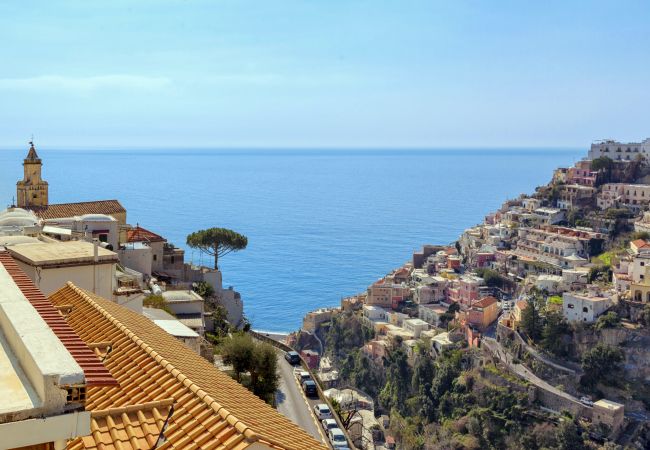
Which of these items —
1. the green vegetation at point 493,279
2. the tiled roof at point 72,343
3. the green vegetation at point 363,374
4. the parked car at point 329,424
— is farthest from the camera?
the green vegetation at point 493,279

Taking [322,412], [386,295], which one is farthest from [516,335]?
[322,412]

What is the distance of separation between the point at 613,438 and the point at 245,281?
143 feet

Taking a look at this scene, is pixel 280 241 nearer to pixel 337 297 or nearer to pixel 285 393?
pixel 337 297

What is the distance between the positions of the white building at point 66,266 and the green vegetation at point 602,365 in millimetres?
33479

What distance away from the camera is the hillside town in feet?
121

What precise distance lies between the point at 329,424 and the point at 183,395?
13.0 m

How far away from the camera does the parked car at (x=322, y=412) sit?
57.7 feet

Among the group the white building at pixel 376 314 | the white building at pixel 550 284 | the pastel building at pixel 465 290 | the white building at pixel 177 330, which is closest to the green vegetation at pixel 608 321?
the white building at pixel 550 284

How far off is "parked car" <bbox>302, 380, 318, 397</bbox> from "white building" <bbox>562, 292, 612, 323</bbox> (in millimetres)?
26881

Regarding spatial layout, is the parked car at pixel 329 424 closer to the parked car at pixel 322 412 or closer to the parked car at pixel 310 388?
the parked car at pixel 322 412

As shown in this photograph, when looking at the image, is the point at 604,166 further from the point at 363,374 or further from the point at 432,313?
the point at 363,374

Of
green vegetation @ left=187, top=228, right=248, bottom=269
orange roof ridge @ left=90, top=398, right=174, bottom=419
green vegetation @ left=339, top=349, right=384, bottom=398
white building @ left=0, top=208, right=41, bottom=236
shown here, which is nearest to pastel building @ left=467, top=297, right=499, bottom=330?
green vegetation @ left=339, top=349, right=384, bottom=398

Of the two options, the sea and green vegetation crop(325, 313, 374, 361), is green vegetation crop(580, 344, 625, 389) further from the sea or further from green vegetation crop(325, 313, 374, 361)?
the sea

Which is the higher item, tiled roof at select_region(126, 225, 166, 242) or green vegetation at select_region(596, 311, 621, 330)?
tiled roof at select_region(126, 225, 166, 242)
